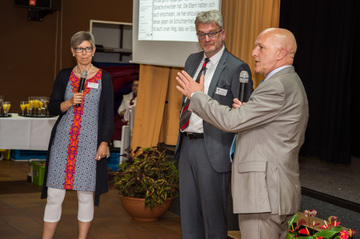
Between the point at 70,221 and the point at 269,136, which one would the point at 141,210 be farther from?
the point at 269,136

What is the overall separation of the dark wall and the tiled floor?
3683 millimetres

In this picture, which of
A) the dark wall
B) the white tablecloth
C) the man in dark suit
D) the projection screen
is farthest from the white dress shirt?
the dark wall

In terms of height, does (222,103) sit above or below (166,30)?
below

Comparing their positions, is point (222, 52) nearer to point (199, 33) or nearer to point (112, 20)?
point (199, 33)

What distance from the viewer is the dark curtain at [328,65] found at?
575cm

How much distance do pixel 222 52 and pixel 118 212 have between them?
8.15 ft

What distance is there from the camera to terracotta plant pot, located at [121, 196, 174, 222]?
476 cm

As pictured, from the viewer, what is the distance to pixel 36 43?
9469 millimetres

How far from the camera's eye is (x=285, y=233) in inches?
99.2

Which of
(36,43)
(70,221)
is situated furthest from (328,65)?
(36,43)

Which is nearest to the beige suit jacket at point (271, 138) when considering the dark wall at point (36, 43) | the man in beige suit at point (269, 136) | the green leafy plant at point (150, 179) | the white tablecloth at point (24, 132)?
the man in beige suit at point (269, 136)

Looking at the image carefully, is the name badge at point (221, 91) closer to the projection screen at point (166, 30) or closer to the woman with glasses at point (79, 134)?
the woman with glasses at point (79, 134)

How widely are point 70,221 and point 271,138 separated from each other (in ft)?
9.43

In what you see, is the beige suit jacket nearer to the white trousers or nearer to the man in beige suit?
the man in beige suit
